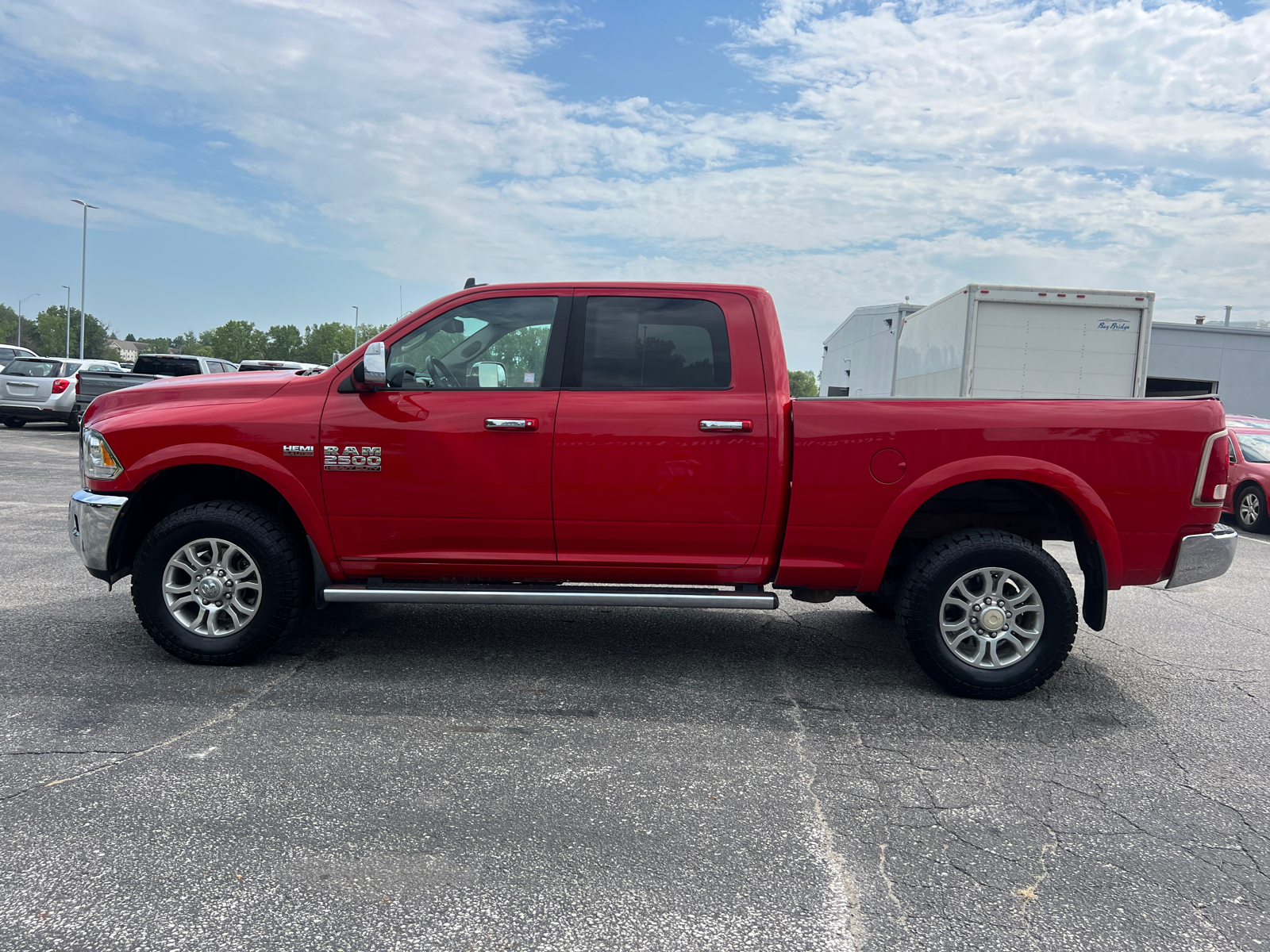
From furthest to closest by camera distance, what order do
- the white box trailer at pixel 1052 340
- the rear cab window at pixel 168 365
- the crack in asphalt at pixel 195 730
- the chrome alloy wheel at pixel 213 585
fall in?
the rear cab window at pixel 168 365, the white box trailer at pixel 1052 340, the chrome alloy wheel at pixel 213 585, the crack in asphalt at pixel 195 730

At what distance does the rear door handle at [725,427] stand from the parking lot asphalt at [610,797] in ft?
4.29

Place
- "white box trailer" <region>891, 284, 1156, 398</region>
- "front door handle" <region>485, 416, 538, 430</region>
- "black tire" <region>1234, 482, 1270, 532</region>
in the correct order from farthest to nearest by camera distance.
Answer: "black tire" <region>1234, 482, 1270, 532</region> → "white box trailer" <region>891, 284, 1156, 398</region> → "front door handle" <region>485, 416, 538, 430</region>

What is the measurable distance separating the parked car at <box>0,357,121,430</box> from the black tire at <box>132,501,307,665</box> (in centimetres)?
1840

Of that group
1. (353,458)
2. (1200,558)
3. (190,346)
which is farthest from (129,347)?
(1200,558)

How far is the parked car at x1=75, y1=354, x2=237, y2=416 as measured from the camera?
19484 millimetres

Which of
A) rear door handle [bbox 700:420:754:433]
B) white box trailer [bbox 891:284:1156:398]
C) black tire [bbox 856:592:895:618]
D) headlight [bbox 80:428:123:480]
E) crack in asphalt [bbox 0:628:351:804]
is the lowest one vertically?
crack in asphalt [bbox 0:628:351:804]

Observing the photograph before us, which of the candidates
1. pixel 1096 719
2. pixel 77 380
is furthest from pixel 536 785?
pixel 77 380

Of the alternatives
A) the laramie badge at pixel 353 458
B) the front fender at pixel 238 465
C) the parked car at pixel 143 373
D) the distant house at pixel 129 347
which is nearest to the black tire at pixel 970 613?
the laramie badge at pixel 353 458

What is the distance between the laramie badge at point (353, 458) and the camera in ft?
14.7

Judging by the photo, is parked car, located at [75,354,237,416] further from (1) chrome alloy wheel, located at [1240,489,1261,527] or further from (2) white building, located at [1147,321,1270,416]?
(2) white building, located at [1147,321,1270,416]

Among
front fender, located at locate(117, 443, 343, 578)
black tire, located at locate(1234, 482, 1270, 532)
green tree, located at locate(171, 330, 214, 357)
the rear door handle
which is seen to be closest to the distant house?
green tree, located at locate(171, 330, 214, 357)

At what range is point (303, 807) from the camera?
3098 millimetres

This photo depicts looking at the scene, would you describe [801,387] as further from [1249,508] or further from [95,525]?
[95,525]

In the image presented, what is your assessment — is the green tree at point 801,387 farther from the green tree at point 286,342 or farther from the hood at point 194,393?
the green tree at point 286,342
